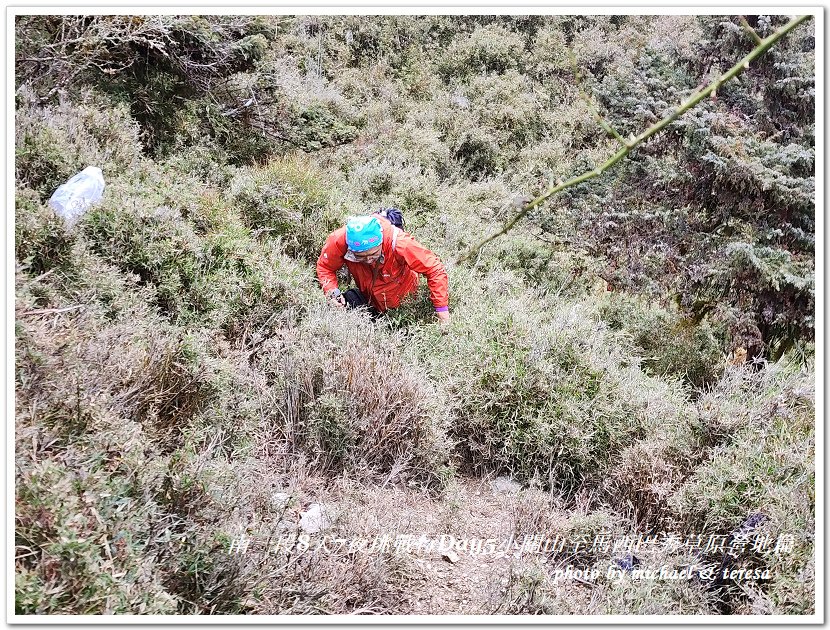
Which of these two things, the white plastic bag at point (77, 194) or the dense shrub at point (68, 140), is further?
the dense shrub at point (68, 140)

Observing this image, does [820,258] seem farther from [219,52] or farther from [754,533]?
[219,52]

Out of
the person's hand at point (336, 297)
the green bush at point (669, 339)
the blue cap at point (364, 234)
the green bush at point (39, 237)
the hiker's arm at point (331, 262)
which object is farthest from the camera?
the green bush at point (669, 339)

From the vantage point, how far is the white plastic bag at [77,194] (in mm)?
3912

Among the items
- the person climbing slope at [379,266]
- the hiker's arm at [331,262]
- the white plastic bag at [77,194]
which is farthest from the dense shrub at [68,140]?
the person climbing slope at [379,266]

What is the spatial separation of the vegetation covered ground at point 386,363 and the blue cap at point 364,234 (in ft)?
1.95

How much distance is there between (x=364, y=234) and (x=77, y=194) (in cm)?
214

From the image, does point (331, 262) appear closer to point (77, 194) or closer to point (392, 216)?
point (392, 216)

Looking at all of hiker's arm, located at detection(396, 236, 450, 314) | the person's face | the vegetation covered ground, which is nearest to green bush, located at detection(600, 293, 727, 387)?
the vegetation covered ground

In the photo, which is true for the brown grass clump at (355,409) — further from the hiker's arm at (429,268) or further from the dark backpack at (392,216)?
the dark backpack at (392,216)

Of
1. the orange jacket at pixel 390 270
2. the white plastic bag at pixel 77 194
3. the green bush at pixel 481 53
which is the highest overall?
the green bush at pixel 481 53

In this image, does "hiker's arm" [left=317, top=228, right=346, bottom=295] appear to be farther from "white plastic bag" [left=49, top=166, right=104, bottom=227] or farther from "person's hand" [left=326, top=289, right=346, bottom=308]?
"white plastic bag" [left=49, top=166, right=104, bottom=227]

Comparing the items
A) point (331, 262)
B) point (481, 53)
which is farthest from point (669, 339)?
point (481, 53)

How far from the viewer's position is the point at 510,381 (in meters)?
4.18
